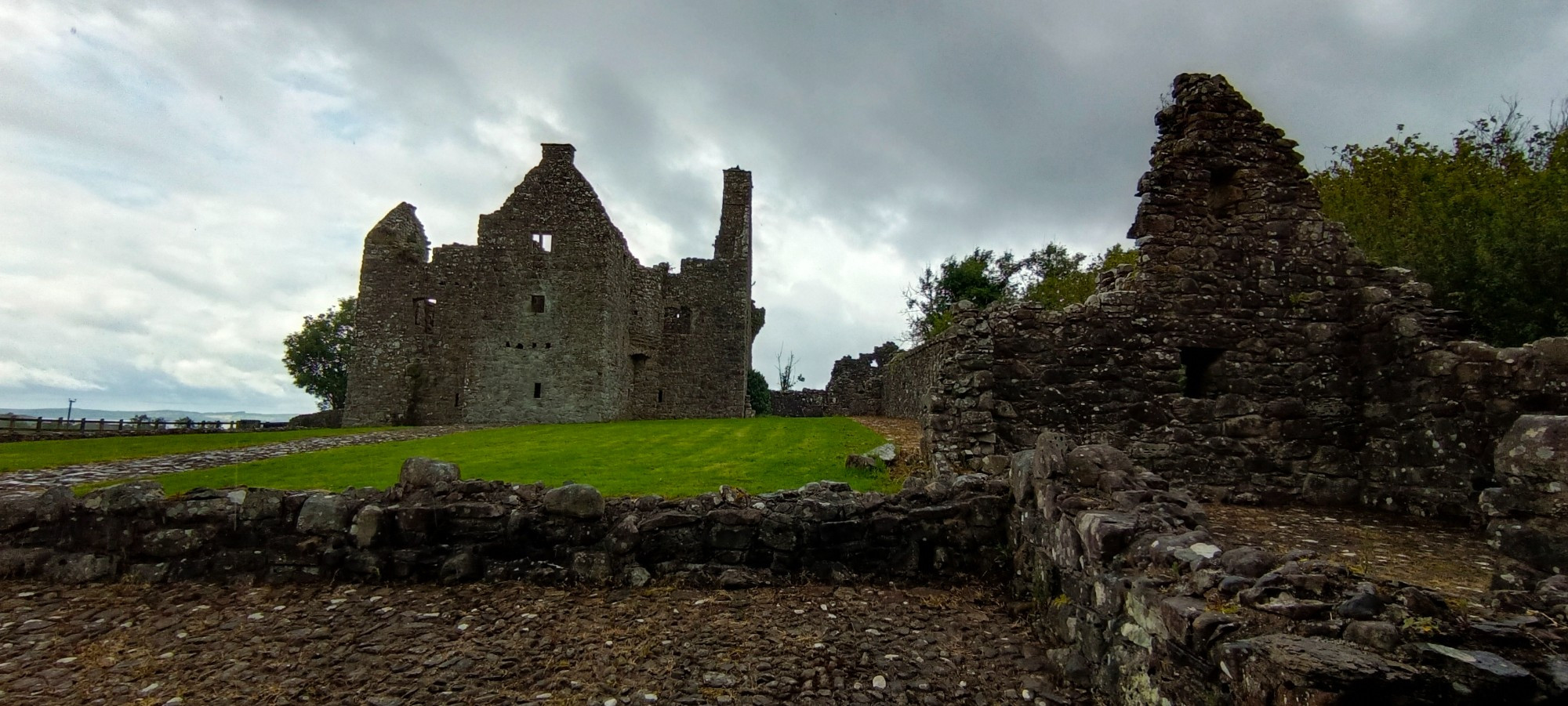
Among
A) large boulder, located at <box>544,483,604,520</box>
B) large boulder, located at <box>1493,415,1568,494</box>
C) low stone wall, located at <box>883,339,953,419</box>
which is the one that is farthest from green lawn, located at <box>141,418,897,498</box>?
large boulder, located at <box>1493,415,1568,494</box>

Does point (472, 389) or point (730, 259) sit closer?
point (472, 389)

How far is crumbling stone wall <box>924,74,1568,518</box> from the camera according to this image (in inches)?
361

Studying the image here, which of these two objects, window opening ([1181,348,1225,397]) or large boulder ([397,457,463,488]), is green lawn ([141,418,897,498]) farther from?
window opening ([1181,348,1225,397])

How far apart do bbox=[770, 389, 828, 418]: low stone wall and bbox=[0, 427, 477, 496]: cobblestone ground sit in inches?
774

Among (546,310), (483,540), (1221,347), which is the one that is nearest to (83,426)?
(546,310)

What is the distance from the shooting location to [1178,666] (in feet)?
10.6

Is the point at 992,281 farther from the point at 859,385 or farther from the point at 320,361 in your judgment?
the point at 320,361

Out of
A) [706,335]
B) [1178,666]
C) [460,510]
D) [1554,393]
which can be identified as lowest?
[1178,666]

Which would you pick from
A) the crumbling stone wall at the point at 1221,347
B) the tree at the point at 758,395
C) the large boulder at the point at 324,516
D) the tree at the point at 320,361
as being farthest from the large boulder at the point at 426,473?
the tree at the point at 320,361

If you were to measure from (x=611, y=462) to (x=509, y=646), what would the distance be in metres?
6.95

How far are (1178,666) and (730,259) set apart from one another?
31.2 meters

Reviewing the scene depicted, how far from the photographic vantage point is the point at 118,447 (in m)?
16.6

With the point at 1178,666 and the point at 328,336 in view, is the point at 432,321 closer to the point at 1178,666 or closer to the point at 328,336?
the point at 328,336

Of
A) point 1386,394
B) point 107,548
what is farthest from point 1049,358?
point 107,548
